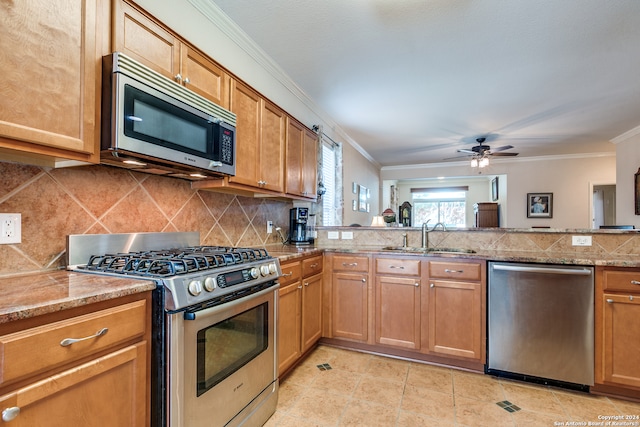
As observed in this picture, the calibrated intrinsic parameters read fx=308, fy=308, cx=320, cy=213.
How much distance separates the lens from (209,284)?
1333 millimetres

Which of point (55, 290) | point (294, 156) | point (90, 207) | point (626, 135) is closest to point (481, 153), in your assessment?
point (626, 135)

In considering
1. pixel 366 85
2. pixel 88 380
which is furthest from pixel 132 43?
pixel 366 85

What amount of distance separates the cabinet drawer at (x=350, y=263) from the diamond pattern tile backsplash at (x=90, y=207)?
100 centimetres

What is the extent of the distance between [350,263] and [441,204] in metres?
7.38

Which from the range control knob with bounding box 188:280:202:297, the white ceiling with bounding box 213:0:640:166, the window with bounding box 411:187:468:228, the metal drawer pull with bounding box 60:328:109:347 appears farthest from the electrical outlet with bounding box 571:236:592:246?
the window with bounding box 411:187:468:228

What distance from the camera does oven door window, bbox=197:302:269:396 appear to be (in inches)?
53.1

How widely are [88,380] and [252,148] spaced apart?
1.57 metres

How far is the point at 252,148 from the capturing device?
7.14ft

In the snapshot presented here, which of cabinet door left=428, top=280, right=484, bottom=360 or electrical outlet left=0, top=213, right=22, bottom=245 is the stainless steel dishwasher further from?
electrical outlet left=0, top=213, right=22, bottom=245

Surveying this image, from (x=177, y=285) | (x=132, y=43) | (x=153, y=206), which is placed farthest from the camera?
(x=153, y=206)

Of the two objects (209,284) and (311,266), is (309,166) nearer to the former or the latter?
(311,266)

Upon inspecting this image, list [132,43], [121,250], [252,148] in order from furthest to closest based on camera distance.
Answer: [252,148] < [121,250] < [132,43]

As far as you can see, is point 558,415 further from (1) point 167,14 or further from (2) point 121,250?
(1) point 167,14

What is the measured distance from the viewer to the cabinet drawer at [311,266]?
8.12ft
